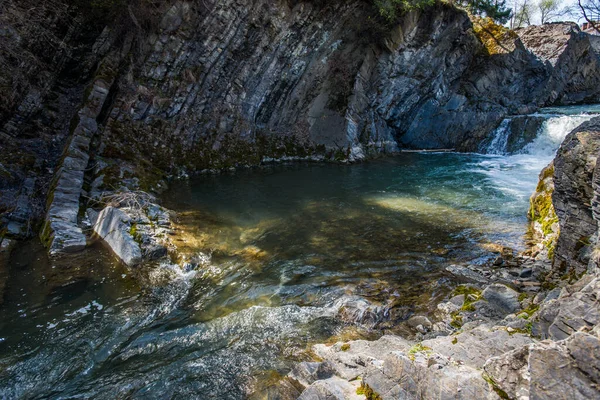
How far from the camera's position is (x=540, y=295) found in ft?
16.8

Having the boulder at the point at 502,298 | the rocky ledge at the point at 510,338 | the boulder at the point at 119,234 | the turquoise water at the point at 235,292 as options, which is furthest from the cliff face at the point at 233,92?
the boulder at the point at 502,298

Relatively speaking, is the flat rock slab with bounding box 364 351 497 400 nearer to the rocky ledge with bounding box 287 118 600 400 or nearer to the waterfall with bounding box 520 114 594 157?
the rocky ledge with bounding box 287 118 600 400

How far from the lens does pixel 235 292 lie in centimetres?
655

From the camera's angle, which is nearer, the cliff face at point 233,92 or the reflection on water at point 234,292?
the reflection on water at point 234,292

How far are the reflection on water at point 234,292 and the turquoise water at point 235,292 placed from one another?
0.9 inches

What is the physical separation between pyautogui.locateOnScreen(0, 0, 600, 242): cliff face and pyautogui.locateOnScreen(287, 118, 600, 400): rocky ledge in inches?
324

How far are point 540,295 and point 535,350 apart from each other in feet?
11.6

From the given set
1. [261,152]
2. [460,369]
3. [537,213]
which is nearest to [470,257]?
[537,213]

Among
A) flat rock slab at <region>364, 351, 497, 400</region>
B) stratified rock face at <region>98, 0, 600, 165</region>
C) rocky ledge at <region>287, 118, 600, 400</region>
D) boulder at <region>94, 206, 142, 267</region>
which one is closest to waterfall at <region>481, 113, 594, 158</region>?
stratified rock face at <region>98, 0, 600, 165</region>

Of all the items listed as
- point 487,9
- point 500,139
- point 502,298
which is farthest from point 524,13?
point 502,298

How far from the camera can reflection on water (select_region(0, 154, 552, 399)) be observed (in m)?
4.61

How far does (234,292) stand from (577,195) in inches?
230

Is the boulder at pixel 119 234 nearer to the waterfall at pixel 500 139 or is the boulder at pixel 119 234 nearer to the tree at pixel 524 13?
the waterfall at pixel 500 139

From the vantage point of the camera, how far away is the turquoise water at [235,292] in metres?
4.60
